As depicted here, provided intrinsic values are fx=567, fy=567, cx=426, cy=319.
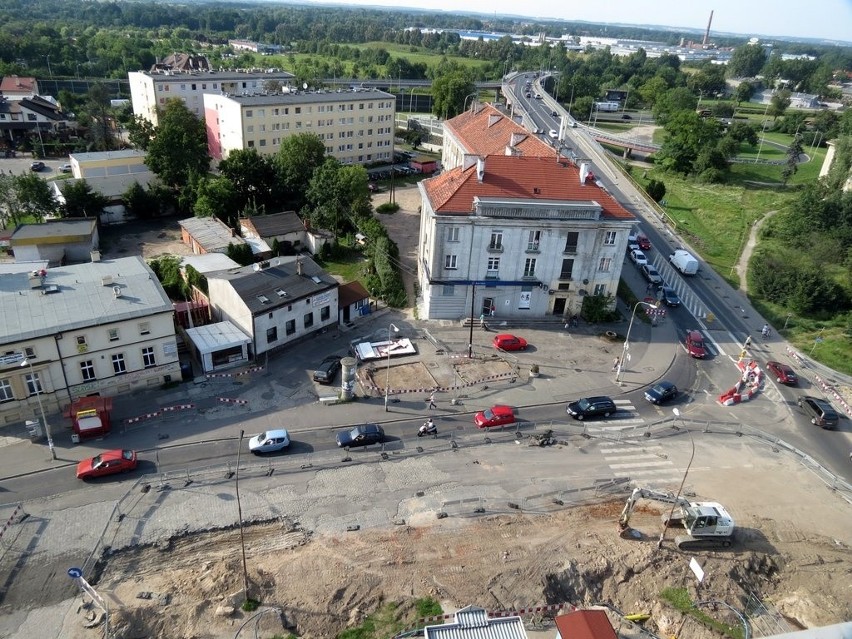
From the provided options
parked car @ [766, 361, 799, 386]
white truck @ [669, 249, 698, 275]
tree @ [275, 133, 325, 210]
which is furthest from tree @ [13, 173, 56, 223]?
parked car @ [766, 361, 799, 386]

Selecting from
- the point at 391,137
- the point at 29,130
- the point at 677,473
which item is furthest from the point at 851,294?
the point at 29,130

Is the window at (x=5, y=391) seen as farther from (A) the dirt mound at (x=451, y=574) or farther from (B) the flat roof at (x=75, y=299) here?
(A) the dirt mound at (x=451, y=574)

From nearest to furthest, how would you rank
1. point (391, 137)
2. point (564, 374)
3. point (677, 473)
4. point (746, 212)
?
point (677, 473), point (564, 374), point (746, 212), point (391, 137)

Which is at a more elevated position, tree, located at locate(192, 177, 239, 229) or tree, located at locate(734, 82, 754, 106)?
tree, located at locate(734, 82, 754, 106)

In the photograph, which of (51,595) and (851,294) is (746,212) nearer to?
(851,294)

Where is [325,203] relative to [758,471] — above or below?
above

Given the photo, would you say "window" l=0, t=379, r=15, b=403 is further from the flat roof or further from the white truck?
the white truck

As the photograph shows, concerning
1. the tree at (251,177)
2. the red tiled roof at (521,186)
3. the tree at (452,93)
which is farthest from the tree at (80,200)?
the tree at (452,93)
